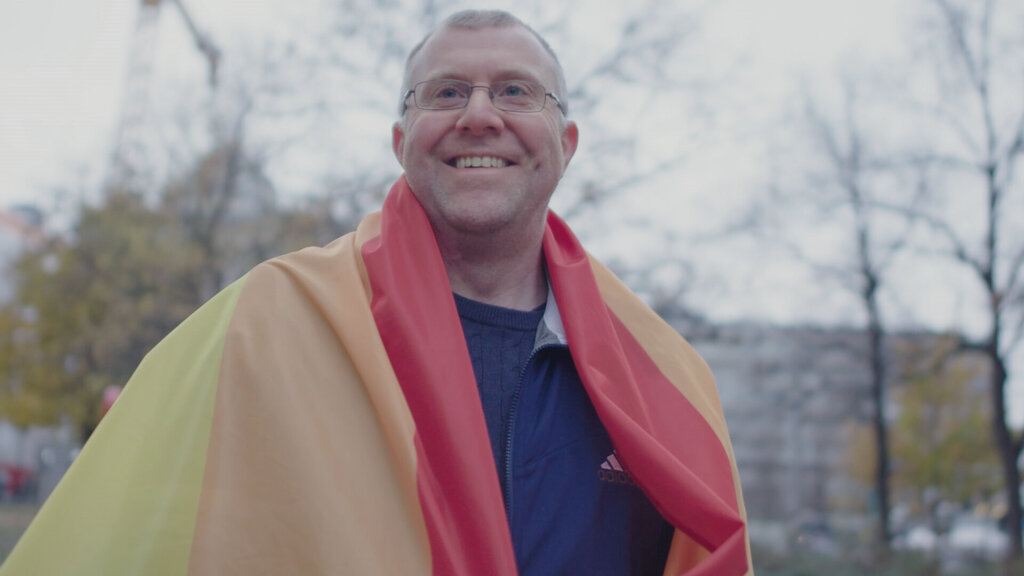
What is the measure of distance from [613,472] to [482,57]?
0.98 meters

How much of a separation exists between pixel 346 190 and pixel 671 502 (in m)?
14.2

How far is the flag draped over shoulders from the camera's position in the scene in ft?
5.07

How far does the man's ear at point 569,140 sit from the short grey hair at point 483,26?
0.05 metres

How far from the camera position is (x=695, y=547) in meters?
1.93

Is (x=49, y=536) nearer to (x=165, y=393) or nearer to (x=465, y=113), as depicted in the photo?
(x=165, y=393)

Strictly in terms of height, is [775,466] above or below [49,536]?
below

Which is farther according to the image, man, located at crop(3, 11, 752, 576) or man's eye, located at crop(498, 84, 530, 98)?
man's eye, located at crop(498, 84, 530, 98)

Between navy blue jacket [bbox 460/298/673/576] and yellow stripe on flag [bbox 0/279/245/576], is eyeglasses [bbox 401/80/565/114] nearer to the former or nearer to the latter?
navy blue jacket [bbox 460/298/673/576]

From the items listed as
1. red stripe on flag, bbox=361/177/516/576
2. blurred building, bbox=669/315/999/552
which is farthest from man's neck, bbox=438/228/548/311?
blurred building, bbox=669/315/999/552

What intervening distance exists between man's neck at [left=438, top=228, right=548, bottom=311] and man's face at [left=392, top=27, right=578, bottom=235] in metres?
0.05

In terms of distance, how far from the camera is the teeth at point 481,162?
210 cm

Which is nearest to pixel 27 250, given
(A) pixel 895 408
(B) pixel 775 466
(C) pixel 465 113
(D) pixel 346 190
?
(D) pixel 346 190

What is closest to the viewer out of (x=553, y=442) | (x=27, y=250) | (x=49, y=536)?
(x=49, y=536)

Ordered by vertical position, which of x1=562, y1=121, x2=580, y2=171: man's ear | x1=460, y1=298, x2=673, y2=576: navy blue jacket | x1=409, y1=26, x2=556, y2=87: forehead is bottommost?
x1=460, y1=298, x2=673, y2=576: navy blue jacket
